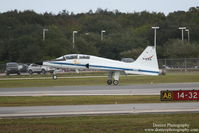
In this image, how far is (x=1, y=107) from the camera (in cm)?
2400

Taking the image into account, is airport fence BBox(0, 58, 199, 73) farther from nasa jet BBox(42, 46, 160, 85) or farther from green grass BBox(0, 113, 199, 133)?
green grass BBox(0, 113, 199, 133)

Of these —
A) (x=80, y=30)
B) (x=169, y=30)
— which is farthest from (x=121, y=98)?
(x=80, y=30)

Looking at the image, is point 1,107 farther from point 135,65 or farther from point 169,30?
point 169,30

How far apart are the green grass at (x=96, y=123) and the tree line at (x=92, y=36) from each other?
59.3 meters

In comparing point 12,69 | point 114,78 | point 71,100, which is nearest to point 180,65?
point 12,69

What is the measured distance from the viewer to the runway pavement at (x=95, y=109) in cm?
2084

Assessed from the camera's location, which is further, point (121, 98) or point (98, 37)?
point (98, 37)

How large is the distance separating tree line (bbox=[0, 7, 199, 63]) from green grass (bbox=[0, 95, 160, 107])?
4993cm

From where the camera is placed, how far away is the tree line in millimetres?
84500

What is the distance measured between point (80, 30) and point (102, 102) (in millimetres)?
97161

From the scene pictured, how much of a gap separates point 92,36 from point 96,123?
8602 centimetres
